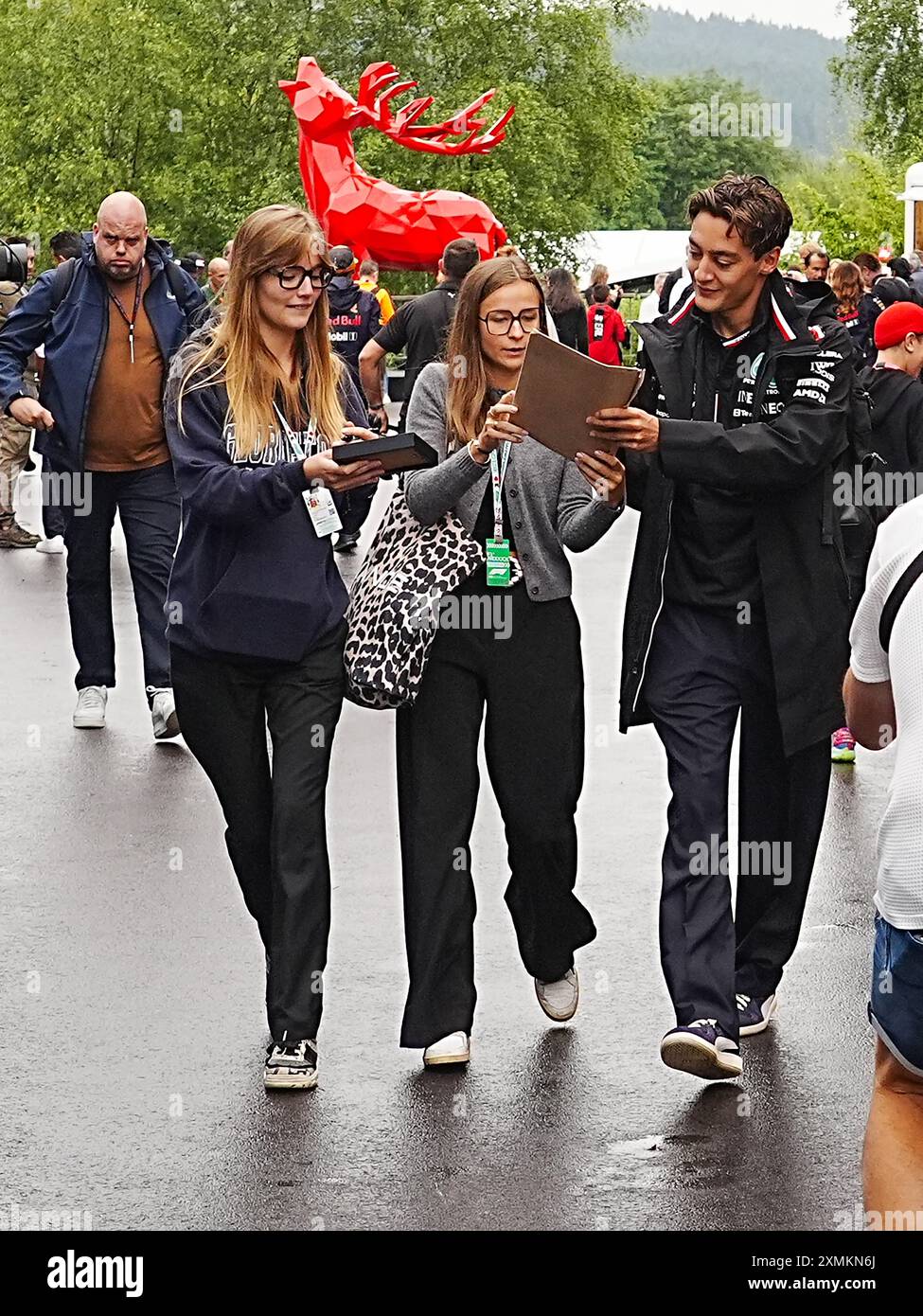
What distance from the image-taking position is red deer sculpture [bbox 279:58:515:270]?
3338cm

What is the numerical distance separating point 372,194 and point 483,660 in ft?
94.3

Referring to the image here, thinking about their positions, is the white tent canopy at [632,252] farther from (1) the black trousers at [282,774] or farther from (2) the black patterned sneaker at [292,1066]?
(2) the black patterned sneaker at [292,1066]

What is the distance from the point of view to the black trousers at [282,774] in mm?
5543

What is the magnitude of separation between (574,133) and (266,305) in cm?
4866

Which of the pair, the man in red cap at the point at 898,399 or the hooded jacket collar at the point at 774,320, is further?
the man in red cap at the point at 898,399

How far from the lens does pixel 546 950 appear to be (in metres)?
5.94

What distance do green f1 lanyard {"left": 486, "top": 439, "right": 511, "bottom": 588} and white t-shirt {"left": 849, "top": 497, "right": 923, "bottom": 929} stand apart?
202 cm

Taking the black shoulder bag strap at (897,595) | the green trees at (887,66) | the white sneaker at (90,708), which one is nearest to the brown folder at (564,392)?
the black shoulder bag strap at (897,595)

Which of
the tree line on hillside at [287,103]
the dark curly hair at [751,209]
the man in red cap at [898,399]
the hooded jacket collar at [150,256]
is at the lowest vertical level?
the man in red cap at [898,399]

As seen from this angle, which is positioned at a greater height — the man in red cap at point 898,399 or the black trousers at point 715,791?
the man in red cap at point 898,399

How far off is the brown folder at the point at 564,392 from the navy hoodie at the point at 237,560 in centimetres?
66

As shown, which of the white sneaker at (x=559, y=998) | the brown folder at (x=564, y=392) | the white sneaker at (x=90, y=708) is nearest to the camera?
the brown folder at (x=564, y=392)

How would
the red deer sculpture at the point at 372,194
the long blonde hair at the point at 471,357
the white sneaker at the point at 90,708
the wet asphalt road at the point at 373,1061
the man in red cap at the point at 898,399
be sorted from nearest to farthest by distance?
1. the wet asphalt road at the point at 373,1061
2. the long blonde hair at the point at 471,357
3. the man in red cap at the point at 898,399
4. the white sneaker at the point at 90,708
5. the red deer sculpture at the point at 372,194

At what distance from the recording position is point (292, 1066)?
552cm
